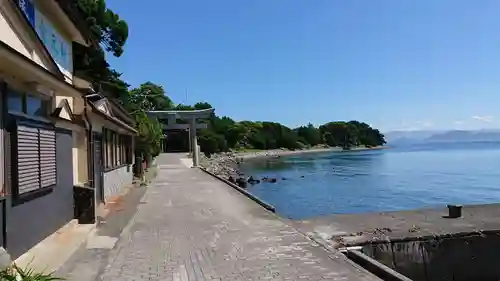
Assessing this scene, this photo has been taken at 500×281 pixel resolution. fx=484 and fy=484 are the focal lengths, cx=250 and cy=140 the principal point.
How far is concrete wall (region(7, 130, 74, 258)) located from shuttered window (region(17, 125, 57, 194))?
0.29m

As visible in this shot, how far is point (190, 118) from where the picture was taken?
1786 inches

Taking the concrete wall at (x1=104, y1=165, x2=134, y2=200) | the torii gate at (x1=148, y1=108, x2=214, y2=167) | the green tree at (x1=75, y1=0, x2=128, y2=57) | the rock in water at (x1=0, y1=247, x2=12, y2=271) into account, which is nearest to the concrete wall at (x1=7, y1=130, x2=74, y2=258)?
the rock in water at (x1=0, y1=247, x2=12, y2=271)

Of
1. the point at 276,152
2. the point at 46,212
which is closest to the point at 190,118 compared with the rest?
the point at 46,212

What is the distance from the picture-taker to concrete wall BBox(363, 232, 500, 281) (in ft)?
33.5

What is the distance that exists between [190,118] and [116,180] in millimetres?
27549

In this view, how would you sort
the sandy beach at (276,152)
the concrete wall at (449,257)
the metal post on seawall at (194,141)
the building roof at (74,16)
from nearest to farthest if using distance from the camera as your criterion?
the concrete wall at (449,257), the building roof at (74,16), the metal post on seawall at (194,141), the sandy beach at (276,152)

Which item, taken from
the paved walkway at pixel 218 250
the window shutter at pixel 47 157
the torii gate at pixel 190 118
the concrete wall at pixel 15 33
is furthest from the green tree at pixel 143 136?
the concrete wall at pixel 15 33

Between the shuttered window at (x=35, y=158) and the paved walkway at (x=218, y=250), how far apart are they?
1.70 metres

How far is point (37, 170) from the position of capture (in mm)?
7629

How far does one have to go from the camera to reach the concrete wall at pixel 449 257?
33.5 ft

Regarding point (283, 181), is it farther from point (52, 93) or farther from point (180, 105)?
point (180, 105)

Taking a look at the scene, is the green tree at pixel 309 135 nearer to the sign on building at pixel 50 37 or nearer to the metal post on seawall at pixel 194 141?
the metal post on seawall at pixel 194 141

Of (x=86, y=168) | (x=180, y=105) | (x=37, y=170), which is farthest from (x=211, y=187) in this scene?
(x=180, y=105)

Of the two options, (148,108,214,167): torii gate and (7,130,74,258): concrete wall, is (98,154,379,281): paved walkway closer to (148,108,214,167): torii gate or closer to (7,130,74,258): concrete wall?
(7,130,74,258): concrete wall
